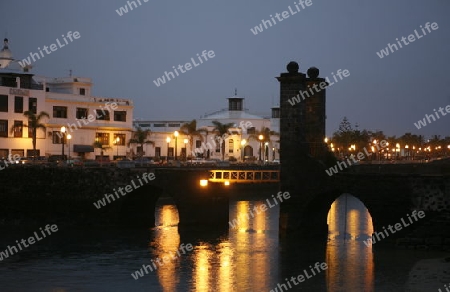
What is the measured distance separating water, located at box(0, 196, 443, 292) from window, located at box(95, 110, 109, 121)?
38889mm

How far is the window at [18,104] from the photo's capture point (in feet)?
277

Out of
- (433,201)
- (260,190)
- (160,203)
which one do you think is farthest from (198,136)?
(433,201)

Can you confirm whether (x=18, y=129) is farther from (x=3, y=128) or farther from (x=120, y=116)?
(x=120, y=116)

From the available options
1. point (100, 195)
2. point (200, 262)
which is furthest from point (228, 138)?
point (200, 262)

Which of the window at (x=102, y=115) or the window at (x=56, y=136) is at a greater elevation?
the window at (x=102, y=115)

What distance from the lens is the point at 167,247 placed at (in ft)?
160

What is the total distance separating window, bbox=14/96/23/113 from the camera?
8458cm

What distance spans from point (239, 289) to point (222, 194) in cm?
2443

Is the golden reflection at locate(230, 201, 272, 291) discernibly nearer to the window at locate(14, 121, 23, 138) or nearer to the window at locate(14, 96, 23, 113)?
the window at locate(14, 121, 23, 138)

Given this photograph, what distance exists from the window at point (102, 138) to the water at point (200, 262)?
38.0 meters

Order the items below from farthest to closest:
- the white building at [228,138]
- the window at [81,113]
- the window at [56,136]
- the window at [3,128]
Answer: the white building at [228,138] < the window at [81,113] < the window at [56,136] < the window at [3,128]

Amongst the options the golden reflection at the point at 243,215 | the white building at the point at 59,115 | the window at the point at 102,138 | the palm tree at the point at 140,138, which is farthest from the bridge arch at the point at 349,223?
the palm tree at the point at 140,138

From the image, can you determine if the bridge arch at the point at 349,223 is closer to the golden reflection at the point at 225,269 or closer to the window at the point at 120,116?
the golden reflection at the point at 225,269

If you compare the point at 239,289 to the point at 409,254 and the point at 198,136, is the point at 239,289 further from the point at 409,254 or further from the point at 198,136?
the point at 198,136
